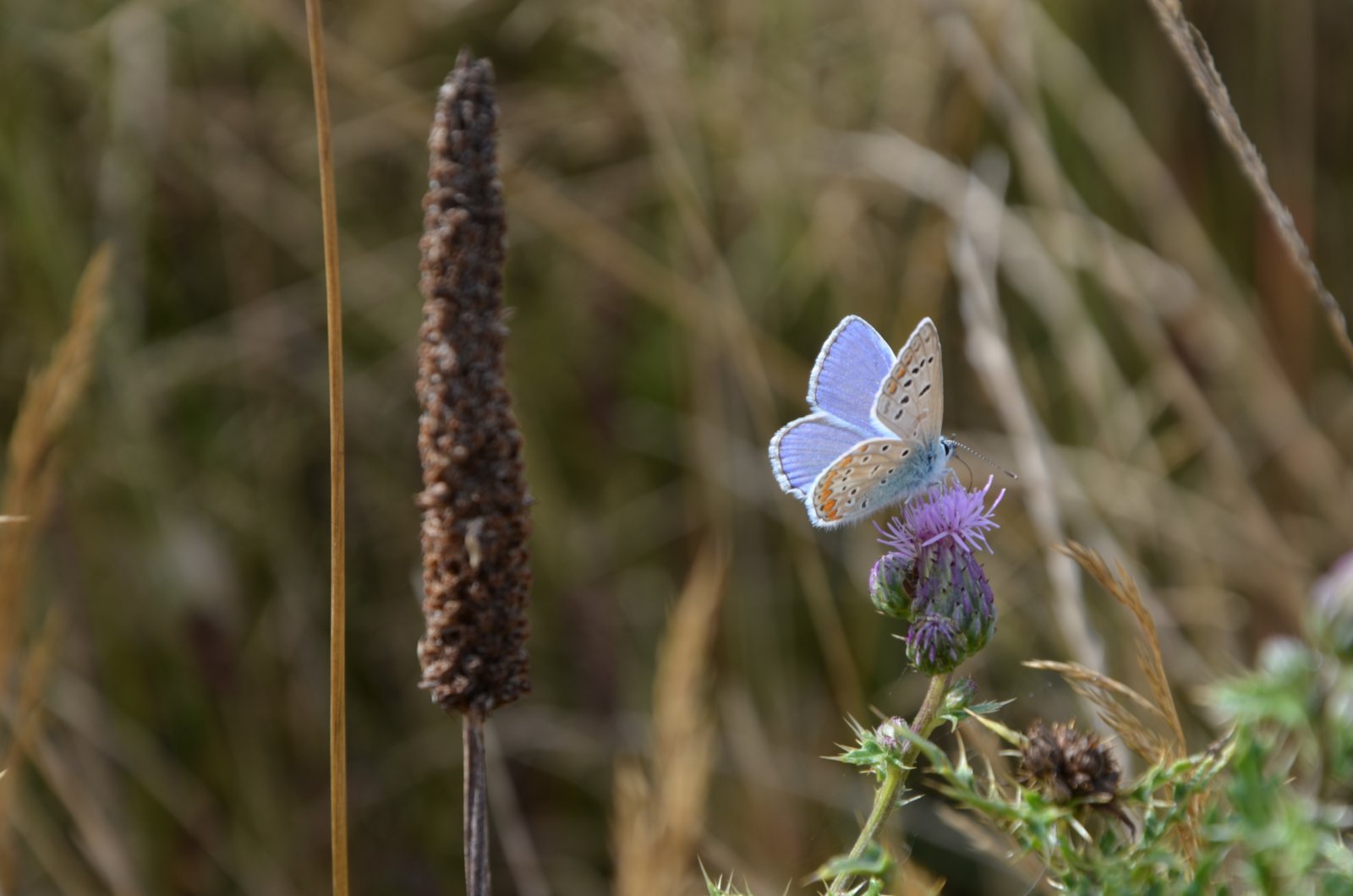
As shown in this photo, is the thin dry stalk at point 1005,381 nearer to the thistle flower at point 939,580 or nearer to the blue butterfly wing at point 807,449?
the blue butterfly wing at point 807,449

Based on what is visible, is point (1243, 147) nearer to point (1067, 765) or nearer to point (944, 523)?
point (944, 523)

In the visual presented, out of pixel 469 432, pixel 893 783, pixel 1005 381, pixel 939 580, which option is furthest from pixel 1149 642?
pixel 1005 381

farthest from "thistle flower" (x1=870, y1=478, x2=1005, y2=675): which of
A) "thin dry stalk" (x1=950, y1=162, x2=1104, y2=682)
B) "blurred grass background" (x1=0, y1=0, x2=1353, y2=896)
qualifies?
"blurred grass background" (x1=0, y1=0, x2=1353, y2=896)

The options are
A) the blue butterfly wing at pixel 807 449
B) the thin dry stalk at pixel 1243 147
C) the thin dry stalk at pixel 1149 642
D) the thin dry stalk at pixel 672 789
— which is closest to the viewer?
the thin dry stalk at pixel 1149 642

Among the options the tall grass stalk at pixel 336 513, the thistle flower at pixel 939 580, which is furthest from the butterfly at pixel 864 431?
the tall grass stalk at pixel 336 513

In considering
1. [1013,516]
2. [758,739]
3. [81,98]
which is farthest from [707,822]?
[81,98]

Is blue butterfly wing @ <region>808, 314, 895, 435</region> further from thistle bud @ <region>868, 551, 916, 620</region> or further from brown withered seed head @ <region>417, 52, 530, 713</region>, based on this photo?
brown withered seed head @ <region>417, 52, 530, 713</region>
